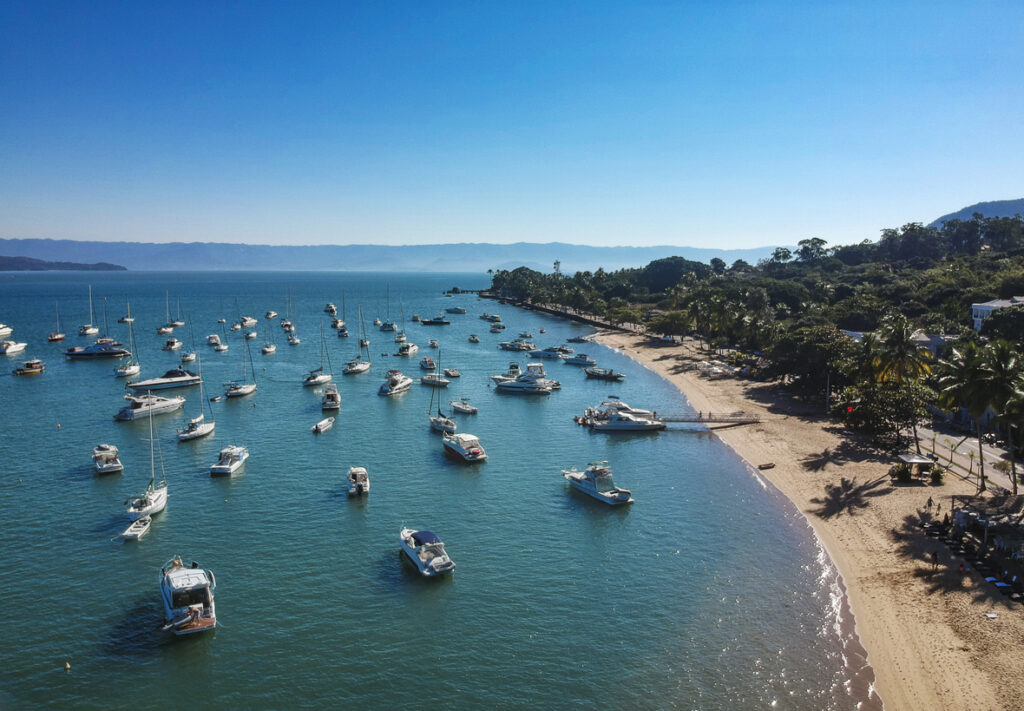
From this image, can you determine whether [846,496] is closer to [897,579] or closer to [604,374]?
[897,579]

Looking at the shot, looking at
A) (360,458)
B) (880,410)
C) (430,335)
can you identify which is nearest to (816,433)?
(880,410)

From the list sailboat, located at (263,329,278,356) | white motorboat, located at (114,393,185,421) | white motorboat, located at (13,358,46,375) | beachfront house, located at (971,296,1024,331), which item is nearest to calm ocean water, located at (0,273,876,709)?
white motorboat, located at (114,393,185,421)

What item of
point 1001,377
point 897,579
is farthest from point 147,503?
point 1001,377

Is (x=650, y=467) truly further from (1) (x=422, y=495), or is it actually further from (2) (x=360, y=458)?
(2) (x=360, y=458)

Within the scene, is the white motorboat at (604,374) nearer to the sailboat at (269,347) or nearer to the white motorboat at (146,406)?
the white motorboat at (146,406)

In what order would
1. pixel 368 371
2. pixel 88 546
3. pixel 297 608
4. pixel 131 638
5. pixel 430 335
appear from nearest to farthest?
pixel 131 638 < pixel 297 608 < pixel 88 546 < pixel 368 371 < pixel 430 335

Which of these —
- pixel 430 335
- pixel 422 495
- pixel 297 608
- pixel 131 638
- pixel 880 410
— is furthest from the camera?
pixel 430 335

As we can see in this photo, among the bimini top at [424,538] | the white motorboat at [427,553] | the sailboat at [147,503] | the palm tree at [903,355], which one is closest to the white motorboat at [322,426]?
the sailboat at [147,503]
